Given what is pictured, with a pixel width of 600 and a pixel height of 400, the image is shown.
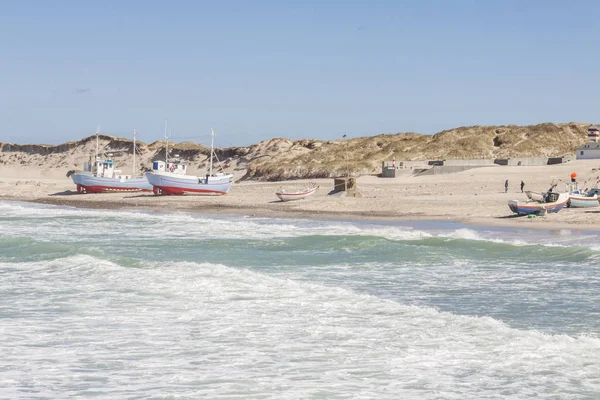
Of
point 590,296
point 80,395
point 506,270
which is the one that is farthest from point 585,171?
point 80,395

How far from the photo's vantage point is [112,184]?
6247cm

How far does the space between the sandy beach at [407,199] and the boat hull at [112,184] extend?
4.20 ft

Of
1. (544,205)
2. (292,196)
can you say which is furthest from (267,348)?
(292,196)

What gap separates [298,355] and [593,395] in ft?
12.3

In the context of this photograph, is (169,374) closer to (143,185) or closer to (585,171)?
(585,171)

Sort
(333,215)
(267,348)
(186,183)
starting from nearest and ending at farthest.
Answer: (267,348) → (333,215) → (186,183)

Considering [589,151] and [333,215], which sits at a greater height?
[589,151]

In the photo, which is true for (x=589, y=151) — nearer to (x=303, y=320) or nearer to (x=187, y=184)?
(x=187, y=184)

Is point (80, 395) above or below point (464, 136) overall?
below

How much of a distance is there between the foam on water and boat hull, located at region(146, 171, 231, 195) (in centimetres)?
3926

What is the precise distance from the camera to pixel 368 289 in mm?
17047

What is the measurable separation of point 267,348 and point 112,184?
52479 millimetres

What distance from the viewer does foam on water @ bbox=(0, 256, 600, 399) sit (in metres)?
9.84

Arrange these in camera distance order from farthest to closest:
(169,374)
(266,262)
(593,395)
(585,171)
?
(585,171), (266,262), (169,374), (593,395)
